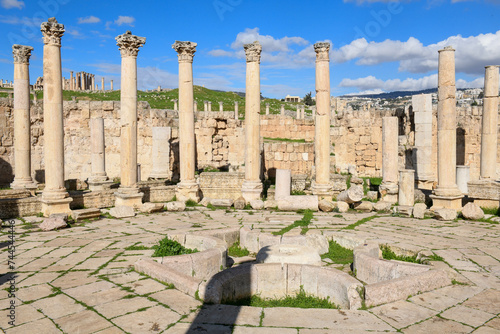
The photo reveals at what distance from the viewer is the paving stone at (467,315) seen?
4.68 m

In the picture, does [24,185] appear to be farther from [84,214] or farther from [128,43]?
[128,43]

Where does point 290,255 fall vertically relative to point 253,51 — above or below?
below

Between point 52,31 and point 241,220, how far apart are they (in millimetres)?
7820

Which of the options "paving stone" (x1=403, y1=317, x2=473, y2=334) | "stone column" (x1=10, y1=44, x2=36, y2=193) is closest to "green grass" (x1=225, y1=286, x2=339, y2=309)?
"paving stone" (x1=403, y1=317, x2=473, y2=334)

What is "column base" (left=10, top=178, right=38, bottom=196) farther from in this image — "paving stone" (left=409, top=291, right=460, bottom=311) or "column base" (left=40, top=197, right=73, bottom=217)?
"paving stone" (left=409, top=291, right=460, bottom=311)

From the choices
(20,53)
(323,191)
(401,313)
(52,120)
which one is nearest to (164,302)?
(401,313)

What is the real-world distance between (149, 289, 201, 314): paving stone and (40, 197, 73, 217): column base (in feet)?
24.7

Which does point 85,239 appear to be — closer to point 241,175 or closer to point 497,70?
point 241,175

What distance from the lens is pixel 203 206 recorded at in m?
14.2

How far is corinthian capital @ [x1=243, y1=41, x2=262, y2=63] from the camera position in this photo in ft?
47.2

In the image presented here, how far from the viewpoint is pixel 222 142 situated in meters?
22.9

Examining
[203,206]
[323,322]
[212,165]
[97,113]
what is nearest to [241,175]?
[203,206]

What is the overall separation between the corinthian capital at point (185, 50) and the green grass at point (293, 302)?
429 inches

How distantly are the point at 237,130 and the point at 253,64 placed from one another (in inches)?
330
